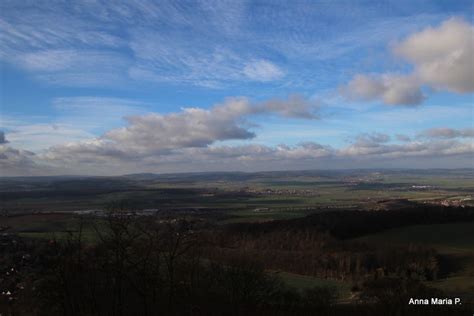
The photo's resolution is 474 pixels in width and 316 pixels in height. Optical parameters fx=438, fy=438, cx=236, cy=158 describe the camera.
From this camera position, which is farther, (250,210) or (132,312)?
(250,210)

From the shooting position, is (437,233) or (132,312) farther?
(437,233)

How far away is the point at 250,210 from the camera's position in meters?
126

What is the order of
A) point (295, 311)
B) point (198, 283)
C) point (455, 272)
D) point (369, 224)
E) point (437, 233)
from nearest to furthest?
point (295, 311), point (198, 283), point (455, 272), point (437, 233), point (369, 224)

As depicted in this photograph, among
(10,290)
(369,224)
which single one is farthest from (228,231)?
(10,290)

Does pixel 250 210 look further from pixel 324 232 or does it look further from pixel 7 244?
pixel 7 244

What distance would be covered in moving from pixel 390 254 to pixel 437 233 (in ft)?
66.4

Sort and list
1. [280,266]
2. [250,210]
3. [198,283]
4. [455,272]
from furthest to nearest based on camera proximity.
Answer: [250,210] → [280,266] → [455,272] → [198,283]

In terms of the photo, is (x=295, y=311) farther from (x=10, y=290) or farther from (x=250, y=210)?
(x=250, y=210)

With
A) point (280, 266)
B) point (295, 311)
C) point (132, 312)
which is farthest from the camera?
point (280, 266)

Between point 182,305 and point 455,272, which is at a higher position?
point 182,305

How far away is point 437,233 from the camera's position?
8238cm

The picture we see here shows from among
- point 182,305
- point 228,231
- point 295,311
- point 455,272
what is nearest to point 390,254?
point 455,272

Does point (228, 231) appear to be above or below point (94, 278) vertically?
below

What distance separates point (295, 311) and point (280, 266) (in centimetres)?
3679
